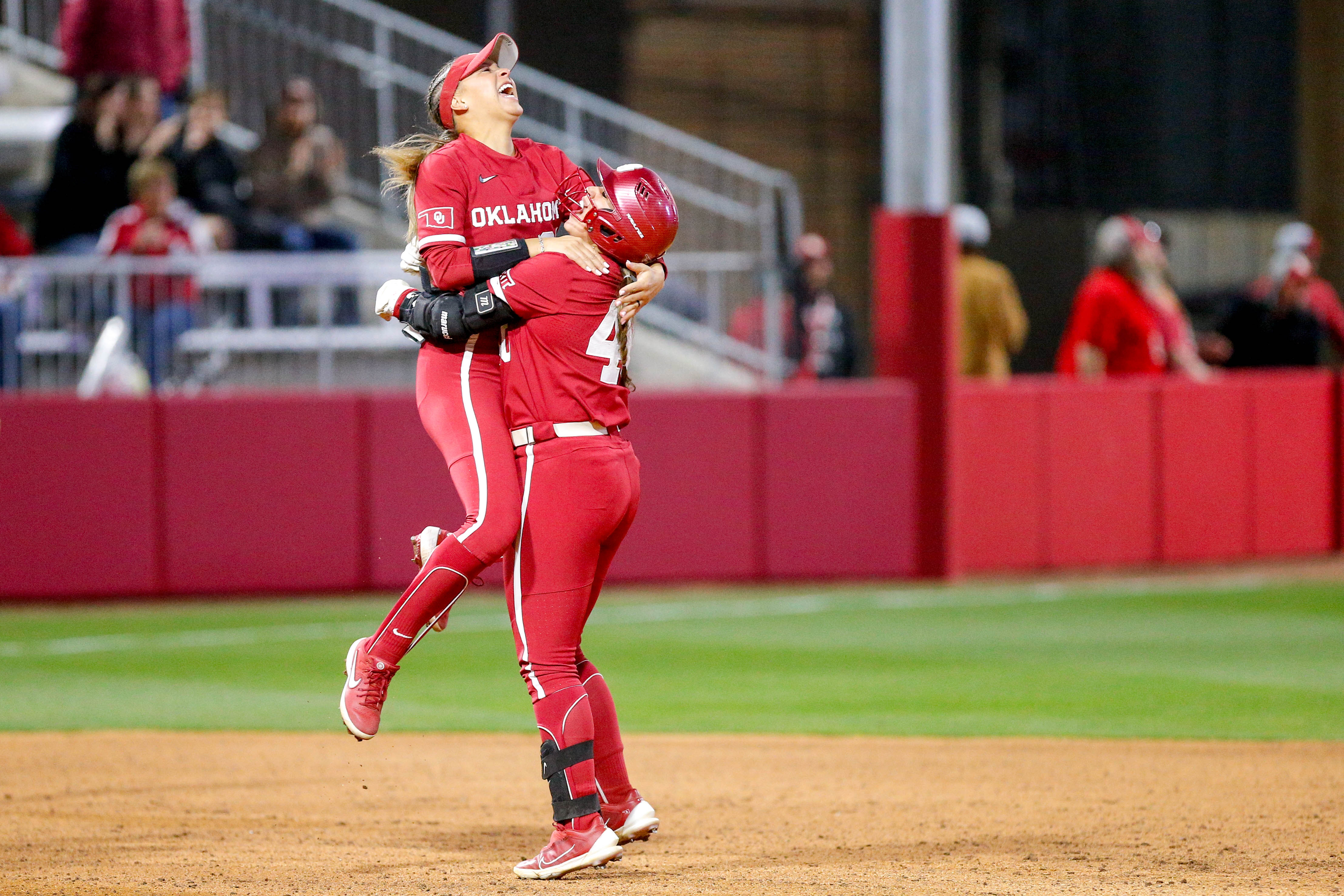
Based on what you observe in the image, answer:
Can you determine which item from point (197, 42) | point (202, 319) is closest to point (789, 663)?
point (202, 319)

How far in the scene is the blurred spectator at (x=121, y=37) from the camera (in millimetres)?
13367

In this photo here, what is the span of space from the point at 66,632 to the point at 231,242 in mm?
3384

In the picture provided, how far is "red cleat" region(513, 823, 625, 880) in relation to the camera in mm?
4855

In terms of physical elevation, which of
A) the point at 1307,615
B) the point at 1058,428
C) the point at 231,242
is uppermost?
the point at 231,242

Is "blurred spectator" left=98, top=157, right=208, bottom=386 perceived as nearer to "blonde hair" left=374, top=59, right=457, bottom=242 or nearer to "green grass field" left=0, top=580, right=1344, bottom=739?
"green grass field" left=0, top=580, right=1344, bottom=739

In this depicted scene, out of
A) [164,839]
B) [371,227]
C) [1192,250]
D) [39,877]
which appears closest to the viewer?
[39,877]

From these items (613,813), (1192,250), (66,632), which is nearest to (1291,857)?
(613,813)

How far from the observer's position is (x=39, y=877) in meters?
5.02

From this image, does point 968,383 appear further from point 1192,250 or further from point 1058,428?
point 1192,250

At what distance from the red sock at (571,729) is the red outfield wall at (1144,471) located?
25.1 feet

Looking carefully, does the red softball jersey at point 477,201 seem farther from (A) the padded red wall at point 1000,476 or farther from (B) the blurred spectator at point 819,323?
(B) the blurred spectator at point 819,323

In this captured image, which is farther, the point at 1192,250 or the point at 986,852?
the point at 1192,250

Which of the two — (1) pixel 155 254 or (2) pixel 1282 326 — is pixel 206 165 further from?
(2) pixel 1282 326

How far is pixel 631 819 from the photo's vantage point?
17.1ft
